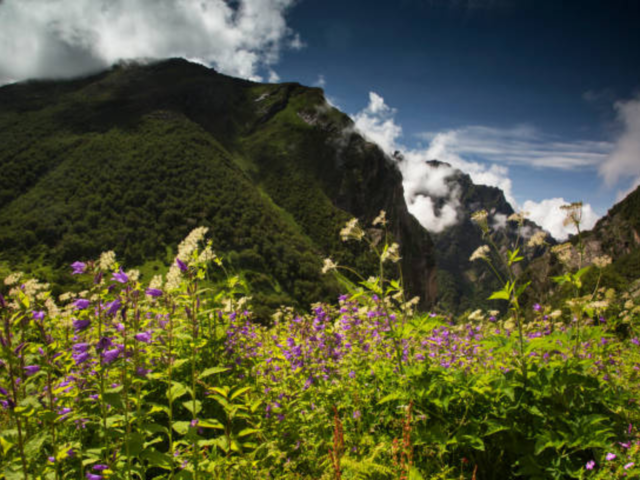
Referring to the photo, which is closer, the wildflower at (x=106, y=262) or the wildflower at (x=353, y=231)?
the wildflower at (x=106, y=262)

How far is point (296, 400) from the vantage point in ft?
12.5

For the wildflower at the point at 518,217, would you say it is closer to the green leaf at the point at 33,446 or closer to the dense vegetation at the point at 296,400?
the dense vegetation at the point at 296,400

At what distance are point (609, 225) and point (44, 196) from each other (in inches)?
8972

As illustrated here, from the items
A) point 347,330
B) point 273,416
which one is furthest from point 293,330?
point 273,416

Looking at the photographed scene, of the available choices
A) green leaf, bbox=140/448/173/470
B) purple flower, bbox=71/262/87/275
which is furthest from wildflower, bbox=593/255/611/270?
purple flower, bbox=71/262/87/275

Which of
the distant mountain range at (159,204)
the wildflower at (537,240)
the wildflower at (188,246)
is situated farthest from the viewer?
the distant mountain range at (159,204)

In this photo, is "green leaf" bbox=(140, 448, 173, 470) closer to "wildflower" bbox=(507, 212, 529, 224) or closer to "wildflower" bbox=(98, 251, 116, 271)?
"wildflower" bbox=(98, 251, 116, 271)

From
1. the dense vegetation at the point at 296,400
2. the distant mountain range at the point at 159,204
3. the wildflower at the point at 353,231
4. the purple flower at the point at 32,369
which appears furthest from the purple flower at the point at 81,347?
the distant mountain range at the point at 159,204

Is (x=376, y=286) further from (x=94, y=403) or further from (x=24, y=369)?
(x=94, y=403)

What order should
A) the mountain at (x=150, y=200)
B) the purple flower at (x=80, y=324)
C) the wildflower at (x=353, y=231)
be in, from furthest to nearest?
the mountain at (x=150, y=200), the wildflower at (x=353, y=231), the purple flower at (x=80, y=324)

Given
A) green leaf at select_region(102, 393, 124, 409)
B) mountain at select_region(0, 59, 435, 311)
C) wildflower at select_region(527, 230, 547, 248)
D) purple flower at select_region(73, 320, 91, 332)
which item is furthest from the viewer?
mountain at select_region(0, 59, 435, 311)

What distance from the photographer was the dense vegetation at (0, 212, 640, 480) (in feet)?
8.50

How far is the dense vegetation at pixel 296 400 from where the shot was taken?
259 cm

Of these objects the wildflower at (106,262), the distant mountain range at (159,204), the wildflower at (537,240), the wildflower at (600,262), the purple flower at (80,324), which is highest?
the distant mountain range at (159,204)
